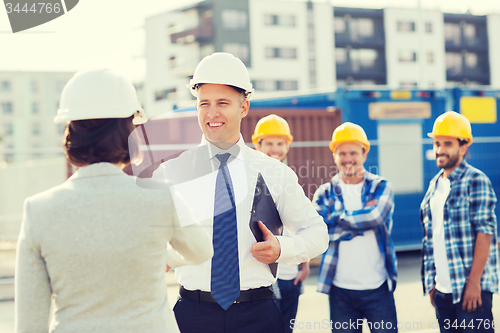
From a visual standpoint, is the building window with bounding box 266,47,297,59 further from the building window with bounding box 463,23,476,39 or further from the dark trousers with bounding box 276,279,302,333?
the dark trousers with bounding box 276,279,302,333

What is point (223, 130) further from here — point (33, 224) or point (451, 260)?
point (451, 260)

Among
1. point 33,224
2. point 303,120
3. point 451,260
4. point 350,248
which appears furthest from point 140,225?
point 303,120

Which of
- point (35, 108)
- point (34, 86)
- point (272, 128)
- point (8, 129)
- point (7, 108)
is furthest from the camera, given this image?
point (35, 108)

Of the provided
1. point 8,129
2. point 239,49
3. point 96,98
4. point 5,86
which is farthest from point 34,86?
point 96,98

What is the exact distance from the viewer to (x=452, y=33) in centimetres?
6184

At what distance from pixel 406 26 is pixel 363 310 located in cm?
6113

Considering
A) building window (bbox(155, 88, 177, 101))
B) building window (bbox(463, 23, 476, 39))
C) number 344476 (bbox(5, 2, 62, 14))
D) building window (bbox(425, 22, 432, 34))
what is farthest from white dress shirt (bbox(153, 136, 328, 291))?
building window (bbox(463, 23, 476, 39))

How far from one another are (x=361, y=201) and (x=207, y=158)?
5.93ft

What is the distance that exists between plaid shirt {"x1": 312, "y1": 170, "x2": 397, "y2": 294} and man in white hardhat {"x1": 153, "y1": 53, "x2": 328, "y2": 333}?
1321 mm

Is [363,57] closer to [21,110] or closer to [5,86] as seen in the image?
[21,110]

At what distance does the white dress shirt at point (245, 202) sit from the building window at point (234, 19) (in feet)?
177

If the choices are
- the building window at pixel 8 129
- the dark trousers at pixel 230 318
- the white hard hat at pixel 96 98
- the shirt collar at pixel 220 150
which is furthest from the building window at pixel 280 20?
the white hard hat at pixel 96 98

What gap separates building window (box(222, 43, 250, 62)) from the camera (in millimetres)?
54338

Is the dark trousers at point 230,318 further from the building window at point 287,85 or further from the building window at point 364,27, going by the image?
the building window at point 364,27
